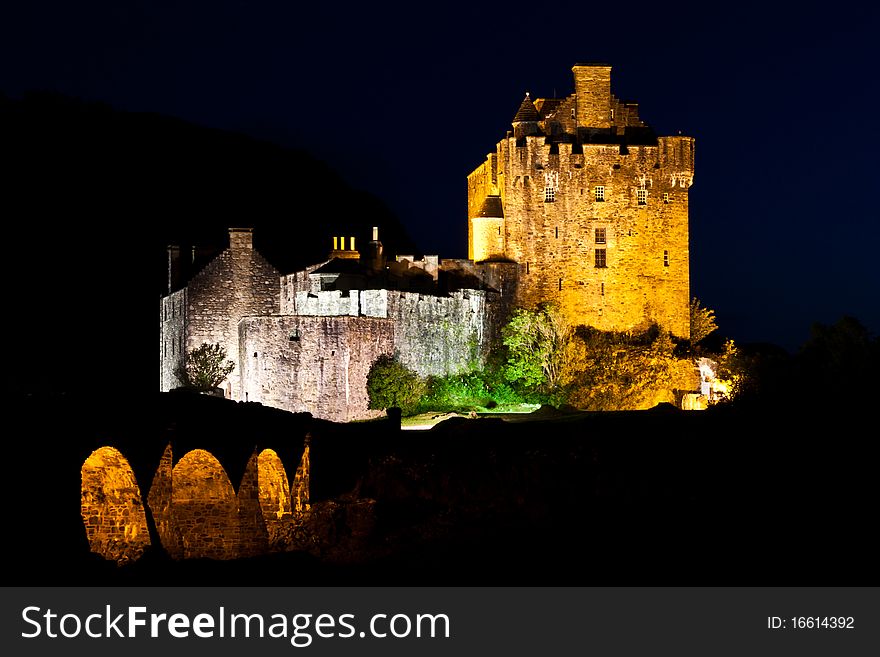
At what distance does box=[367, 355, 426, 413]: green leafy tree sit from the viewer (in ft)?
182

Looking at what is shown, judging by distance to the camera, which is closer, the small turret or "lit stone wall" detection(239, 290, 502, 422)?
"lit stone wall" detection(239, 290, 502, 422)

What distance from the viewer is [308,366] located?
54.9 meters

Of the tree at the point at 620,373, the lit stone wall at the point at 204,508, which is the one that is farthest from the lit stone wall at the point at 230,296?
the lit stone wall at the point at 204,508

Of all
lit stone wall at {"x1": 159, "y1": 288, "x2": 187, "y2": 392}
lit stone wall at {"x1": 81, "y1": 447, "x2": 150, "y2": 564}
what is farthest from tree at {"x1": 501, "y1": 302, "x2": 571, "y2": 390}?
lit stone wall at {"x1": 81, "y1": 447, "x2": 150, "y2": 564}

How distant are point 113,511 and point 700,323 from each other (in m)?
37.4

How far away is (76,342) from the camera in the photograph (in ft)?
305

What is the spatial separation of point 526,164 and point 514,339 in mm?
7674

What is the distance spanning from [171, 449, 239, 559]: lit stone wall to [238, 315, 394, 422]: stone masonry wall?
50.5 feet

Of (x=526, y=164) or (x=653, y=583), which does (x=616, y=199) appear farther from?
(x=653, y=583)

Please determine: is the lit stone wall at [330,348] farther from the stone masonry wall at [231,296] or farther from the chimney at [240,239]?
the chimney at [240,239]

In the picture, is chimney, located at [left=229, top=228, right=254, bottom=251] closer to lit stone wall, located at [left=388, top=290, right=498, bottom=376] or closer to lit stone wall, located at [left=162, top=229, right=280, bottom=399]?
lit stone wall, located at [left=162, top=229, right=280, bottom=399]

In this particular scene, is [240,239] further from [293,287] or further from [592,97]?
[592,97]

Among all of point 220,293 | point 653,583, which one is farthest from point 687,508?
point 220,293

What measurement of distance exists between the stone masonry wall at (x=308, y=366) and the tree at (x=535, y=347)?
23.6ft
